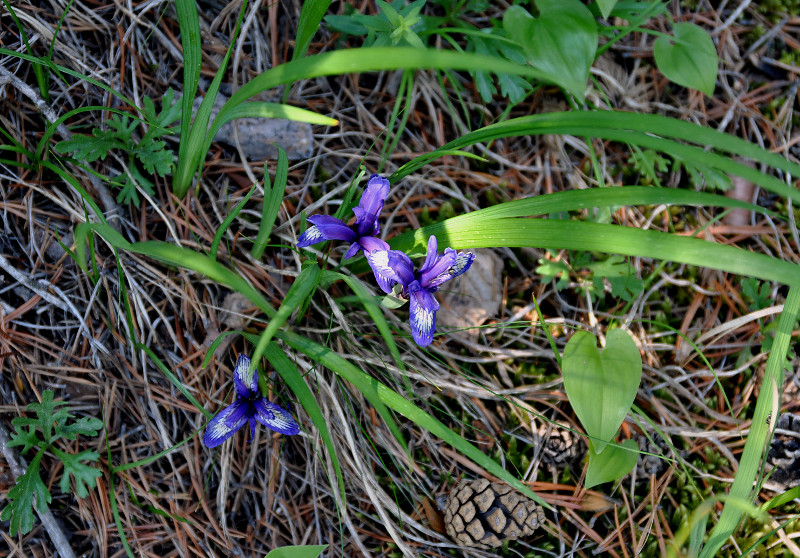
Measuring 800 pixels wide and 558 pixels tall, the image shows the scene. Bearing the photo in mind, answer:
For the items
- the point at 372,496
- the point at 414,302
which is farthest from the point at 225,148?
the point at 372,496

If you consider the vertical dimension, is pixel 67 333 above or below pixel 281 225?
below

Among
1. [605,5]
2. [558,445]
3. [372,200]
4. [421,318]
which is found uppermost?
[605,5]

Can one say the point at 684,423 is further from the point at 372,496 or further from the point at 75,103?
the point at 75,103

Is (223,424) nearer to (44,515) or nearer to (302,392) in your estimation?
(302,392)

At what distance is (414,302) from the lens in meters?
1.54

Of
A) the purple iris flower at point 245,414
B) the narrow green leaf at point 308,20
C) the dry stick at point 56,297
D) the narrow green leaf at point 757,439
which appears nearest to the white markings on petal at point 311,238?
the purple iris flower at point 245,414

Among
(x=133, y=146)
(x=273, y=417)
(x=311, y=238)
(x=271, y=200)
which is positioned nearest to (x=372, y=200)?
(x=311, y=238)

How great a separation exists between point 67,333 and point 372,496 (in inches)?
41.3

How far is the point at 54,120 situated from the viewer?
1743mm

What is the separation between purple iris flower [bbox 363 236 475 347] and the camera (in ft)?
4.93

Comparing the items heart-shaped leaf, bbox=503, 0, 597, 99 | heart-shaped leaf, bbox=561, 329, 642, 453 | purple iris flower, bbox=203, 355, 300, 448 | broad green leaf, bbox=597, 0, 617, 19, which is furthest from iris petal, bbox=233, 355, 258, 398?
broad green leaf, bbox=597, 0, 617, 19

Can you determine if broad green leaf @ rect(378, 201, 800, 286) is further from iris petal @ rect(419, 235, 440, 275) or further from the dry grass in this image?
the dry grass

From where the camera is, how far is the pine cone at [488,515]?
1.75 m

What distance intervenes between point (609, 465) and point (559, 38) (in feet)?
4.41
